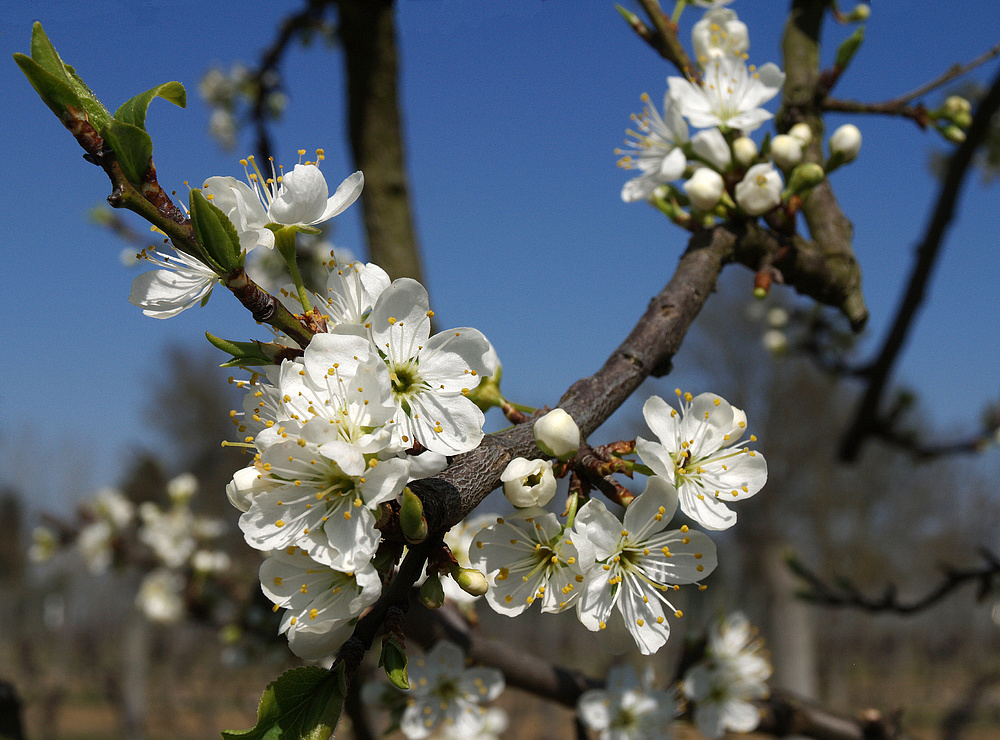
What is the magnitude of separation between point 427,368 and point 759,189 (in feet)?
2.96

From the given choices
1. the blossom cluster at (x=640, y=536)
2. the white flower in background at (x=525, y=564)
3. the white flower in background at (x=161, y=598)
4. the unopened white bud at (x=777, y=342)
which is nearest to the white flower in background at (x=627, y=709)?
the blossom cluster at (x=640, y=536)

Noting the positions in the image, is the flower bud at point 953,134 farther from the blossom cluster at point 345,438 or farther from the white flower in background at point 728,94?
the blossom cluster at point 345,438

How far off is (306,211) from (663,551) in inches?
28.5

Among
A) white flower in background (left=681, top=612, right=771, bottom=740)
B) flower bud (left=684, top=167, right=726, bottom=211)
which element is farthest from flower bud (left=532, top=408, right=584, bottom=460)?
white flower in background (left=681, top=612, right=771, bottom=740)

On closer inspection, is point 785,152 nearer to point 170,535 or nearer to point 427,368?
point 427,368

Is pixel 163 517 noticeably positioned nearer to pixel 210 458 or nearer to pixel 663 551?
Answer: pixel 663 551

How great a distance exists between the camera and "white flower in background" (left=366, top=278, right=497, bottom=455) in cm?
92

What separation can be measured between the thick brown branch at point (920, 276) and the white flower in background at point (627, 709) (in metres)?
1.93

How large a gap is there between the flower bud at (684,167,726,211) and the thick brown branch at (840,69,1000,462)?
132cm

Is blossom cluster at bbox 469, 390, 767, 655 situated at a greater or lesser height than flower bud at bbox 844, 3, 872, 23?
lesser

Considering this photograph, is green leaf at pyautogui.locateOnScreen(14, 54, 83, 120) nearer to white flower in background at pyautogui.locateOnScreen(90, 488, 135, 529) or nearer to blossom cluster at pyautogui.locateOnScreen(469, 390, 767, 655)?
blossom cluster at pyautogui.locateOnScreen(469, 390, 767, 655)

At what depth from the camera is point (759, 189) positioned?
150 centimetres

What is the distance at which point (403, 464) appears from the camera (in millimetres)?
787

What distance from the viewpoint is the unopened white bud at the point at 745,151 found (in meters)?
1.58
